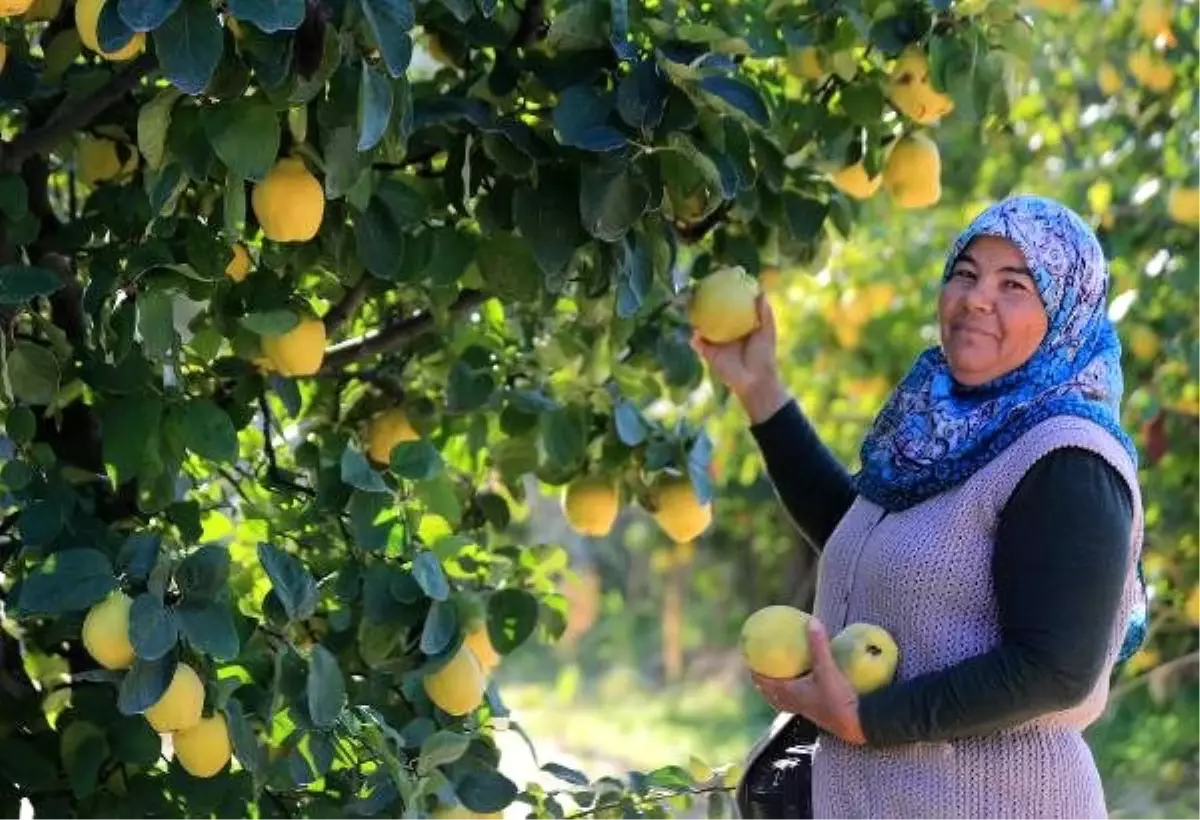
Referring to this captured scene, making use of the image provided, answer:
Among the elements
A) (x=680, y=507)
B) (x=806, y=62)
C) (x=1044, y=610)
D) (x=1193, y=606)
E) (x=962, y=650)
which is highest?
(x=806, y=62)

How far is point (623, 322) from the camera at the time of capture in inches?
89.3

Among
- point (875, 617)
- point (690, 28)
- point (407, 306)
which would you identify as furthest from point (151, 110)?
point (875, 617)

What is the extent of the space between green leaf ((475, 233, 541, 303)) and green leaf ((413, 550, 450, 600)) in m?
0.33

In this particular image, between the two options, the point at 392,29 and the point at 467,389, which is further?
the point at 467,389

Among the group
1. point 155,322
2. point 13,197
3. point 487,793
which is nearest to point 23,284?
point 155,322

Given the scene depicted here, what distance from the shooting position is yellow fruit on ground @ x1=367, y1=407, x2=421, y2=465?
2221mm

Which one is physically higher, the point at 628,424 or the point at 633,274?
the point at 633,274

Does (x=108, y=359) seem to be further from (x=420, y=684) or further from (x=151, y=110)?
(x=420, y=684)

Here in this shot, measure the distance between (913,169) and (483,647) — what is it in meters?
0.72

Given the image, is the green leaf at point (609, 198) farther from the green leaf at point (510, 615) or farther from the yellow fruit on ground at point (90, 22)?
the green leaf at point (510, 615)

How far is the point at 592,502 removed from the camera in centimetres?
228

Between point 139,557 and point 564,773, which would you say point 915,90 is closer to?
point 564,773

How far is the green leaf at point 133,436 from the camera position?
5.70 feet

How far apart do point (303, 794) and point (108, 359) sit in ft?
1.66
